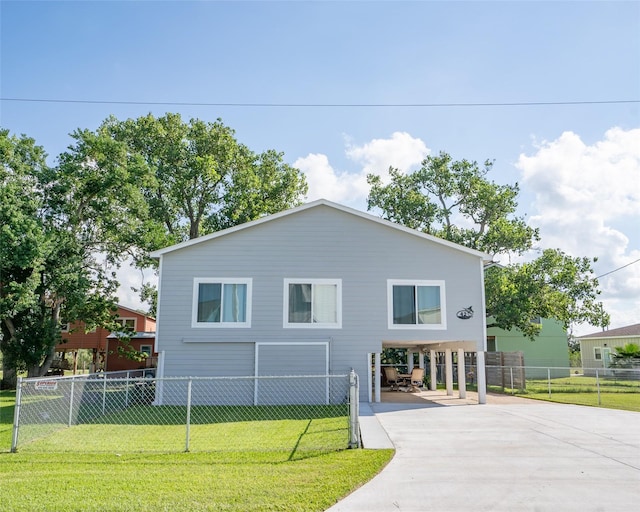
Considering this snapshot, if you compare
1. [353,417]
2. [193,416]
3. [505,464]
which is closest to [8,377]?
[193,416]

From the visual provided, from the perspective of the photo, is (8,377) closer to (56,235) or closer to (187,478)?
(56,235)

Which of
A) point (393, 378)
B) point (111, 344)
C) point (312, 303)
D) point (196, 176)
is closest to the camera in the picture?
point (312, 303)

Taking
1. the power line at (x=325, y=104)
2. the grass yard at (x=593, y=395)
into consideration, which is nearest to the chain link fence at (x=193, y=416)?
the grass yard at (x=593, y=395)

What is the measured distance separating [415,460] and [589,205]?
17703 mm

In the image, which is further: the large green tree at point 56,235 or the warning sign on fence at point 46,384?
the large green tree at point 56,235

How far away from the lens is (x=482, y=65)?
1397 cm

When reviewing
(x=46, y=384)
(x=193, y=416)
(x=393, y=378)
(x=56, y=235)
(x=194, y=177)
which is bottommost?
(x=193, y=416)

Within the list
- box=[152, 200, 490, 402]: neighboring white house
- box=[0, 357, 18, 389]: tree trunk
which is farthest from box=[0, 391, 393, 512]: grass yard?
box=[0, 357, 18, 389]: tree trunk

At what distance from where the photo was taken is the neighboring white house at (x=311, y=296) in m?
14.7

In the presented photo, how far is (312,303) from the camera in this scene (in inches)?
589

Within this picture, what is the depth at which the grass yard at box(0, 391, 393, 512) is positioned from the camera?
17.4 ft

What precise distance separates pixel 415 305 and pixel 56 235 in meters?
15.0

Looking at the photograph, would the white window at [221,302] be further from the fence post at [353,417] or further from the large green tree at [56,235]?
the large green tree at [56,235]

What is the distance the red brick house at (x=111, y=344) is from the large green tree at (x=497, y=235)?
54.2 feet
